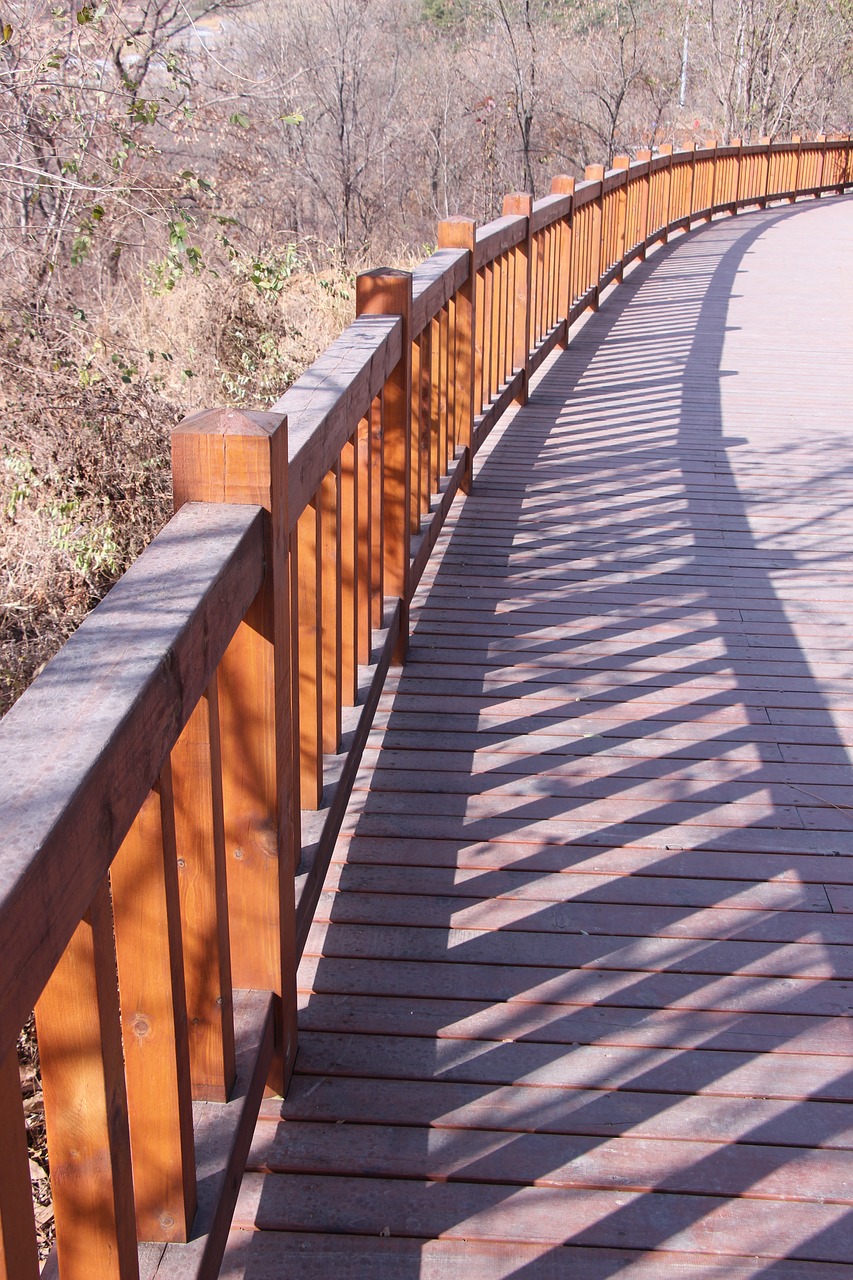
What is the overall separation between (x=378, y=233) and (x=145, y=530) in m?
19.0

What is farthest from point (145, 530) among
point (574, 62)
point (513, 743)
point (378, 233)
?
point (574, 62)

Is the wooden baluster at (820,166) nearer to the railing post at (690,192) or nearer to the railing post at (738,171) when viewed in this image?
the railing post at (738,171)

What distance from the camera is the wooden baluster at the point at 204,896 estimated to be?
1.60m

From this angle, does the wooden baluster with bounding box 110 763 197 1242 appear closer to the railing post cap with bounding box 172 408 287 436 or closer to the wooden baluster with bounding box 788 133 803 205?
the railing post cap with bounding box 172 408 287 436

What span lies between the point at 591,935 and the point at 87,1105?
1.62 metres

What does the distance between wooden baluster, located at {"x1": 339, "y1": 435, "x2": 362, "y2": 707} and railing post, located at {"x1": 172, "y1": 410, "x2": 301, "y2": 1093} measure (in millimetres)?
914

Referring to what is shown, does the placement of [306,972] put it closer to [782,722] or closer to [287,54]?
[782,722]

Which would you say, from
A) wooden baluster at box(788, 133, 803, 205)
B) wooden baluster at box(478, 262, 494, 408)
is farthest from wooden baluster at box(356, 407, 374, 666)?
wooden baluster at box(788, 133, 803, 205)

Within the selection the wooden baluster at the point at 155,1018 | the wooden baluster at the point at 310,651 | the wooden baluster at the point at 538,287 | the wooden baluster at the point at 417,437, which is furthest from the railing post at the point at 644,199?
the wooden baluster at the point at 155,1018

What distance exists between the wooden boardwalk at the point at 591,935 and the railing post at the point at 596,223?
5288 mm

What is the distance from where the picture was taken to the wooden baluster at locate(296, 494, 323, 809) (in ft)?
7.94

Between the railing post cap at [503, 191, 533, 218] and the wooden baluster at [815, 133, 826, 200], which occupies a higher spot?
the wooden baluster at [815, 133, 826, 200]

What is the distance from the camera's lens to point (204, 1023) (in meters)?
1.76

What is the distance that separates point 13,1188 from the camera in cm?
94
